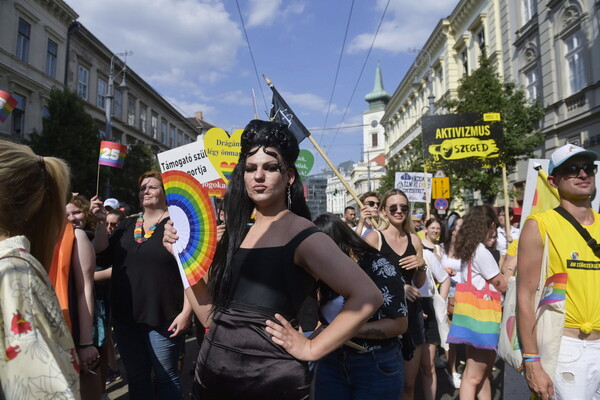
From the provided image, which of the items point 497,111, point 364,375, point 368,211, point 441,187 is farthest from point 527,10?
point 364,375

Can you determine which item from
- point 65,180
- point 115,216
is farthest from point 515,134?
point 65,180

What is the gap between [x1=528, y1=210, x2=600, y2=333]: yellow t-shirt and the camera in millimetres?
2266

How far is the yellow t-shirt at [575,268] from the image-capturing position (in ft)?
7.43

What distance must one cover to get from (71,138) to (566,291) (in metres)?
21.5

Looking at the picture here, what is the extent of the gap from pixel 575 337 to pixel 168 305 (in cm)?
260

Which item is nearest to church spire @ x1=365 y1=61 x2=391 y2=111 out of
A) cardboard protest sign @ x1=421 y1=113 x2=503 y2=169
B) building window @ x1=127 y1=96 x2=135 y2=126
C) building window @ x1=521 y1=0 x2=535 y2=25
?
building window @ x1=127 y1=96 x2=135 y2=126

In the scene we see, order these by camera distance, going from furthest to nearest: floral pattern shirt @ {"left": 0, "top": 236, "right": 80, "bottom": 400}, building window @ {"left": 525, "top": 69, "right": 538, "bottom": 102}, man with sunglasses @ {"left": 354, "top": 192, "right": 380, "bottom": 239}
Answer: building window @ {"left": 525, "top": 69, "right": 538, "bottom": 102} → man with sunglasses @ {"left": 354, "top": 192, "right": 380, "bottom": 239} → floral pattern shirt @ {"left": 0, "top": 236, "right": 80, "bottom": 400}

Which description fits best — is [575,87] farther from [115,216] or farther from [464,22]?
[115,216]

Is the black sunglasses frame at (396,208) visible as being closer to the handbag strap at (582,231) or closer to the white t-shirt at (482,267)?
the white t-shirt at (482,267)

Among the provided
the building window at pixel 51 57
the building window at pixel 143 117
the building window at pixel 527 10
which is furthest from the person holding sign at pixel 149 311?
the building window at pixel 143 117

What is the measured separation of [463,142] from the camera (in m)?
9.40

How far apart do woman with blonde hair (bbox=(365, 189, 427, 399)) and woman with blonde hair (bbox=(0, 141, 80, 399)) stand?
2465mm

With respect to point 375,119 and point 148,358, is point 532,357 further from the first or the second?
point 375,119

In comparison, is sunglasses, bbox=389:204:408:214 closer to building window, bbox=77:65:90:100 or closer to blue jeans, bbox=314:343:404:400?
blue jeans, bbox=314:343:404:400
